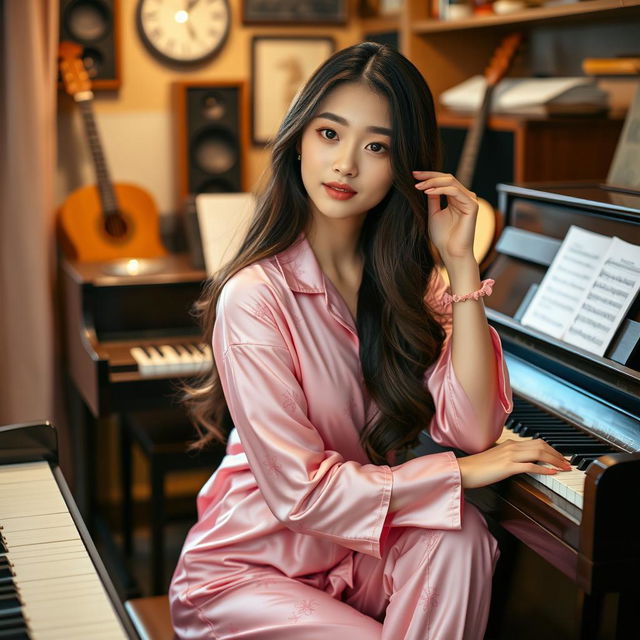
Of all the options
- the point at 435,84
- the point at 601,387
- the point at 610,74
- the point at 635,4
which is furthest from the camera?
the point at 435,84

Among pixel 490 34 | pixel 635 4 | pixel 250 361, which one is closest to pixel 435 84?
pixel 490 34

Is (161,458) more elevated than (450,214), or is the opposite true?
(450,214)

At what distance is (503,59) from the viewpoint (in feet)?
10.4

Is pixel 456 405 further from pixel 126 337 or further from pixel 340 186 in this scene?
pixel 126 337

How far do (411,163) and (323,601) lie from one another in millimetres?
762

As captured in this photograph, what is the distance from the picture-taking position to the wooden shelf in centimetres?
246

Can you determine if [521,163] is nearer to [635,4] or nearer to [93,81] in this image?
[635,4]

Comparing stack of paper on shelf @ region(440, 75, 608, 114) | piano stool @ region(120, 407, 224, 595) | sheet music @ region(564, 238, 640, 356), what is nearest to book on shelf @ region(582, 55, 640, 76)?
stack of paper on shelf @ region(440, 75, 608, 114)

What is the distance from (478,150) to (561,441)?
1.41 m

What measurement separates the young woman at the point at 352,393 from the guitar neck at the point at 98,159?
5.29ft

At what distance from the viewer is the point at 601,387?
6.46 feet

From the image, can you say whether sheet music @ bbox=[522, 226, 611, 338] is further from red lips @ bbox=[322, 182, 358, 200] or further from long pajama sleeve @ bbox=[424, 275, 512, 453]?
red lips @ bbox=[322, 182, 358, 200]

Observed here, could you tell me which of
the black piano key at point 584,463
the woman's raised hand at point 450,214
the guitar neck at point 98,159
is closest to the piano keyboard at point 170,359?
the guitar neck at point 98,159

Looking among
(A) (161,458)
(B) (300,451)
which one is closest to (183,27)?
(A) (161,458)
